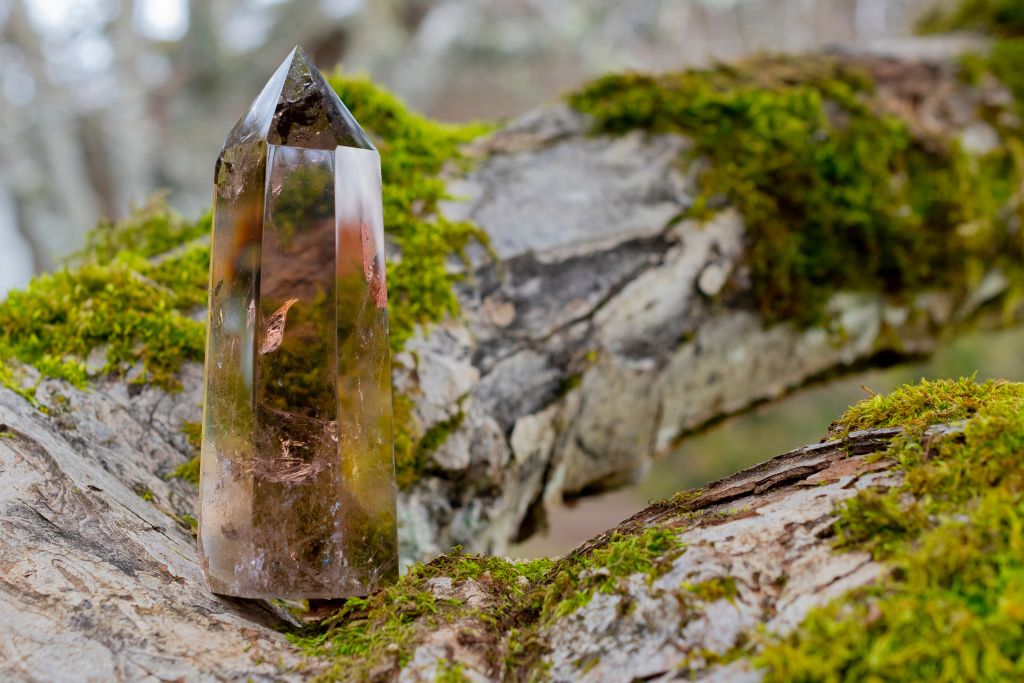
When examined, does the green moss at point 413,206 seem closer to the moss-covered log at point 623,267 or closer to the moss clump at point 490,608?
the moss-covered log at point 623,267

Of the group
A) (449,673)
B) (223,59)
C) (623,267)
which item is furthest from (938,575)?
(223,59)

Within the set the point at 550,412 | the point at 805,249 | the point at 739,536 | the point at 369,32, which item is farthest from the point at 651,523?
the point at 369,32

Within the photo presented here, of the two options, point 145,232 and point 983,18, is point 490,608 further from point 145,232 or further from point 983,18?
point 983,18

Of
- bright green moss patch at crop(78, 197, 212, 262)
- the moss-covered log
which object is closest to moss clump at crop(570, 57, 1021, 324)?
the moss-covered log

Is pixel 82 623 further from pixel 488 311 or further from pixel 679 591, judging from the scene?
pixel 488 311

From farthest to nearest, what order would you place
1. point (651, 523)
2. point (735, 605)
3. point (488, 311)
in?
point (488, 311)
point (651, 523)
point (735, 605)

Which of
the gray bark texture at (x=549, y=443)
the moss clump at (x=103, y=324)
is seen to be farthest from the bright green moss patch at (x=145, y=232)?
the gray bark texture at (x=549, y=443)

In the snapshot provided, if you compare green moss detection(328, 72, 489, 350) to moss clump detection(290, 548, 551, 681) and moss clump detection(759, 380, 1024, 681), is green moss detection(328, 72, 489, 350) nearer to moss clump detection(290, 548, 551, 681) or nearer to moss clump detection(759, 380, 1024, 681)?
moss clump detection(290, 548, 551, 681)

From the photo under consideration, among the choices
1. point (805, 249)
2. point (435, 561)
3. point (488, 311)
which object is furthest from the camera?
point (805, 249)
